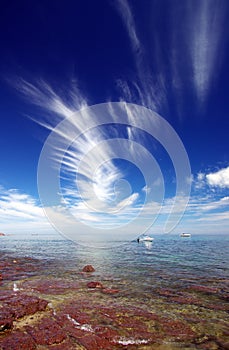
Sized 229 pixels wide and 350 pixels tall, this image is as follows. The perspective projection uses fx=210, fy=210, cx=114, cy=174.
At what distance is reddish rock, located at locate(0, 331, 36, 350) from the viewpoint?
24.5ft

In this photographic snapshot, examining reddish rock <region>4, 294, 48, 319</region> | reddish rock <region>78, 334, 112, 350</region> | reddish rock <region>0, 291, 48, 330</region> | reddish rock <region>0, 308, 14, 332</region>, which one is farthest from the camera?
reddish rock <region>4, 294, 48, 319</region>

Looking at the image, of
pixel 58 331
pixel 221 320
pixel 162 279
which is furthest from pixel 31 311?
pixel 162 279

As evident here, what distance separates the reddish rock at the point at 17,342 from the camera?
7.46 m

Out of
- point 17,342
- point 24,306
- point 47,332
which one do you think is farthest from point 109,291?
point 17,342

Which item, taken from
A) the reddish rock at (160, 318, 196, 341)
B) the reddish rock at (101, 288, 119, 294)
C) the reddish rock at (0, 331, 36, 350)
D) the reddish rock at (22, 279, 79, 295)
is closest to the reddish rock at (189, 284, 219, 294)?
the reddish rock at (101, 288, 119, 294)

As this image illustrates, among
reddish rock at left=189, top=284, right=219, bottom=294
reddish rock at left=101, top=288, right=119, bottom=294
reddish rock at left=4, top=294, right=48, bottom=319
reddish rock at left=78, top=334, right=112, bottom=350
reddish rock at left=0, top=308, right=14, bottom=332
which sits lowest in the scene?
reddish rock at left=78, top=334, right=112, bottom=350

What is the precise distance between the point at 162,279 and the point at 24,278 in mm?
12895

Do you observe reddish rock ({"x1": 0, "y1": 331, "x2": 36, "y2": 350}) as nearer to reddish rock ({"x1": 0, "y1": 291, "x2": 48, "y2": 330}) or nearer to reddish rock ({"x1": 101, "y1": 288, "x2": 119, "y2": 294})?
reddish rock ({"x1": 0, "y1": 291, "x2": 48, "y2": 330})

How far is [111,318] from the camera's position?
10.4 metres

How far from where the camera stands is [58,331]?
28.9 ft

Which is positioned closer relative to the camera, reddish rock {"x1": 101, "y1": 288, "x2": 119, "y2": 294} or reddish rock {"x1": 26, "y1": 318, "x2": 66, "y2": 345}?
reddish rock {"x1": 26, "y1": 318, "x2": 66, "y2": 345}

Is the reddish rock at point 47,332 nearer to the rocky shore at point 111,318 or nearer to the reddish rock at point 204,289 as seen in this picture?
the rocky shore at point 111,318

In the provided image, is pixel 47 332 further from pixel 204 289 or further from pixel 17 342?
pixel 204 289

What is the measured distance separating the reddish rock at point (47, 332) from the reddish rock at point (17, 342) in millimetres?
253
